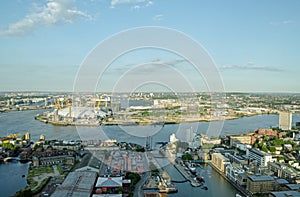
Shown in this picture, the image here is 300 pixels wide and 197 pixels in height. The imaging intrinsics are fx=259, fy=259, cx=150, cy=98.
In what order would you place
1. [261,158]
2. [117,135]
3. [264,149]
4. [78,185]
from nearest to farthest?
[78,185]
[261,158]
[264,149]
[117,135]

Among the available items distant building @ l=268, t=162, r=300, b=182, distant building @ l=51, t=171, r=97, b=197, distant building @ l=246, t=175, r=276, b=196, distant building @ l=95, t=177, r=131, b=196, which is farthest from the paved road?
distant building @ l=268, t=162, r=300, b=182

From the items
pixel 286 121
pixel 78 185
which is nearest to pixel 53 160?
pixel 78 185

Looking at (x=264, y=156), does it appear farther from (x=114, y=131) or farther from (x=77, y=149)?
(x=114, y=131)

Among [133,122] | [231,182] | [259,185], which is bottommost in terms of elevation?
[231,182]

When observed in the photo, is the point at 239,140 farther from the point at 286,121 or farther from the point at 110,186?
the point at 110,186

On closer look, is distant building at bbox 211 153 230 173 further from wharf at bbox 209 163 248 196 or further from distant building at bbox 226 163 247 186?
distant building at bbox 226 163 247 186

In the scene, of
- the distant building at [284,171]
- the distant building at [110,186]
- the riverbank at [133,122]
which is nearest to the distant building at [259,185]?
the distant building at [284,171]

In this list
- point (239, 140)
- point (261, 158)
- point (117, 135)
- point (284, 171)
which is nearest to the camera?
point (284, 171)

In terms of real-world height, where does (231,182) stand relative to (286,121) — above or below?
below
